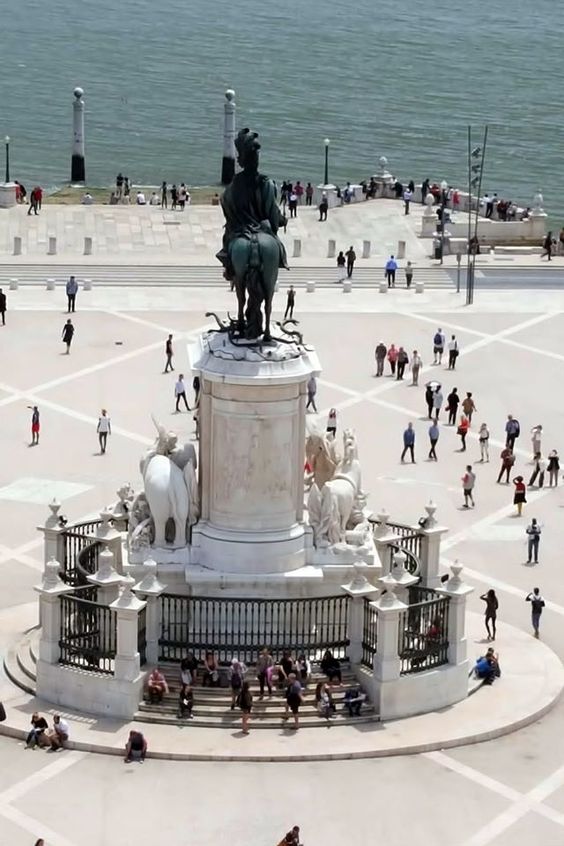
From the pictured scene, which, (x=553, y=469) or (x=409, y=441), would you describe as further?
(x=409, y=441)

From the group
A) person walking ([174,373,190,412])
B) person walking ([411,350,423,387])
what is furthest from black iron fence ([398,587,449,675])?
person walking ([411,350,423,387])

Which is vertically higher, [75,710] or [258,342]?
[258,342]

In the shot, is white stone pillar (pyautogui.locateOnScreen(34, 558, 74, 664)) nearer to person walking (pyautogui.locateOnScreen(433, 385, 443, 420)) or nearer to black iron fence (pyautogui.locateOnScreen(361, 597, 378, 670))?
black iron fence (pyautogui.locateOnScreen(361, 597, 378, 670))

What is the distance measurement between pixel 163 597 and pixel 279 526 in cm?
204

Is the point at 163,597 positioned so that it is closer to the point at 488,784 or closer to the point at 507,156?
the point at 488,784

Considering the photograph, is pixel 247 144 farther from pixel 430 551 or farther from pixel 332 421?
pixel 332 421

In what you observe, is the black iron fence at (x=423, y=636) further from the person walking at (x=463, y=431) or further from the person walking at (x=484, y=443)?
the person walking at (x=463, y=431)

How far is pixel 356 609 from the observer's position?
35500 mm

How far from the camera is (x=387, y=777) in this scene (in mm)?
33344

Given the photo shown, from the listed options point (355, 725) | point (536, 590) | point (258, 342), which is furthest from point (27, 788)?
point (536, 590)

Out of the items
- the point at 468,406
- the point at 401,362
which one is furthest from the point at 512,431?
the point at 401,362

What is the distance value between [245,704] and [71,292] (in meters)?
29.4

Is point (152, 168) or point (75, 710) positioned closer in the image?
point (75, 710)

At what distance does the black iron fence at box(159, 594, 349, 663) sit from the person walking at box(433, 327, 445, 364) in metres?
22.8
